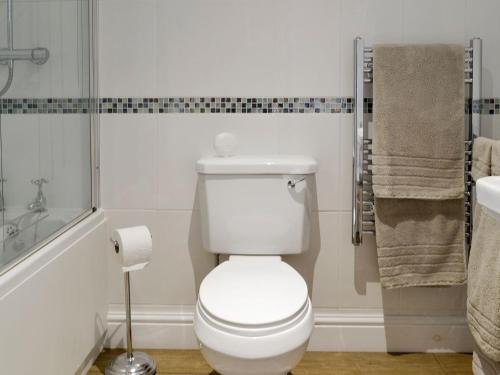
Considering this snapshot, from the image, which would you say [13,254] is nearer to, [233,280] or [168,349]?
[233,280]

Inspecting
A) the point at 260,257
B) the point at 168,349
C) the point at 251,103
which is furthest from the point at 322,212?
the point at 168,349

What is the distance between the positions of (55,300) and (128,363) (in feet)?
1.55

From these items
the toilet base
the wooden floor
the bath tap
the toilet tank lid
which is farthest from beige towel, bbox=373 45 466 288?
the bath tap

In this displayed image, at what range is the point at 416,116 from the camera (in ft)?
6.18

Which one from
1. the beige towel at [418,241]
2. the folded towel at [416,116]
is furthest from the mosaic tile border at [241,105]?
the beige towel at [418,241]

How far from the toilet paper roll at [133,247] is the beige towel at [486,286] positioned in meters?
1.05

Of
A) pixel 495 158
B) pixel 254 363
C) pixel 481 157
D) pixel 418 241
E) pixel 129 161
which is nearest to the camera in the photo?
pixel 254 363

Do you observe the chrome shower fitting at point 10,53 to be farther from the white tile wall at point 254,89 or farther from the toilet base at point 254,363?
the toilet base at point 254,363

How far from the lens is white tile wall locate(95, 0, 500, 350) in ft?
6.51

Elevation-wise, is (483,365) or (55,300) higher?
(55,300)

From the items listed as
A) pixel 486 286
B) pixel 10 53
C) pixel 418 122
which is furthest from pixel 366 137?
pixel 10 53

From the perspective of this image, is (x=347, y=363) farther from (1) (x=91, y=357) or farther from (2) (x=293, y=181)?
(1) (x=91, y=357)

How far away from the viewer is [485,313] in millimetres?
1500

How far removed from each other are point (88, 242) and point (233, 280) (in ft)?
1.98
